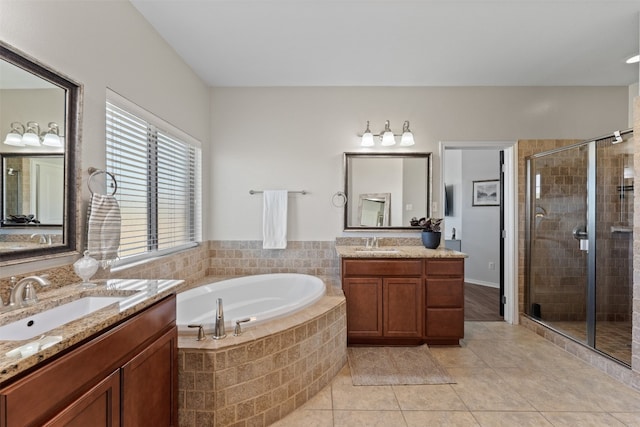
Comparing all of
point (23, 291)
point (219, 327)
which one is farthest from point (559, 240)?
point (23, 291)

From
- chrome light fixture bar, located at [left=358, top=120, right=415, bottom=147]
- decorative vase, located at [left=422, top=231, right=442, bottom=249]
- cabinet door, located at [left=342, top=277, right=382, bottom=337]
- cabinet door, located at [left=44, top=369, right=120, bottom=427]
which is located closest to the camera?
cabinet door, located at [left=44, top=369, right=120, bottom=427]

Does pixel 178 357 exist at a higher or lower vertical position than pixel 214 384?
higher

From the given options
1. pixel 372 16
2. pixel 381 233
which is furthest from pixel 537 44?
pixel 381 233

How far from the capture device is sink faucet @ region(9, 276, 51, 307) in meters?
1.18

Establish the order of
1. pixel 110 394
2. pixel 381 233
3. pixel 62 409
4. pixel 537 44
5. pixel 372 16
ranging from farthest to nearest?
pixel 381 233
pixel 537 44
pixel 372 16
pixel 110 394
pixel 62 409

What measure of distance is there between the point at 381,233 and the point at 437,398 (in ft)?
5.43

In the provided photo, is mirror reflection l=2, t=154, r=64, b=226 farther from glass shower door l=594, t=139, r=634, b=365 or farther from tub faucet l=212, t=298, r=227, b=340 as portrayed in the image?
glass shower door l=594, t=139, r=634, b=365

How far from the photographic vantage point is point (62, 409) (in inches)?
34.3

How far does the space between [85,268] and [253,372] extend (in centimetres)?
102

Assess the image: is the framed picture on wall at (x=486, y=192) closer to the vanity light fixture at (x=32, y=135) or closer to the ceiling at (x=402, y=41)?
the ceiling at (x=402, y=41)

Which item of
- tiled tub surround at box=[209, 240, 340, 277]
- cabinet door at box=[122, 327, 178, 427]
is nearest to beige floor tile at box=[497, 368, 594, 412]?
tiled tub surround at box=[209, 240, 340, 277]

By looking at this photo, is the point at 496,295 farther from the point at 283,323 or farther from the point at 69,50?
the point at 69,50

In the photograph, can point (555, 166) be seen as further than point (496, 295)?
No

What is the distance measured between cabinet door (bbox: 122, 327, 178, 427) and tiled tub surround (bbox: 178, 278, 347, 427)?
0.34 ft
